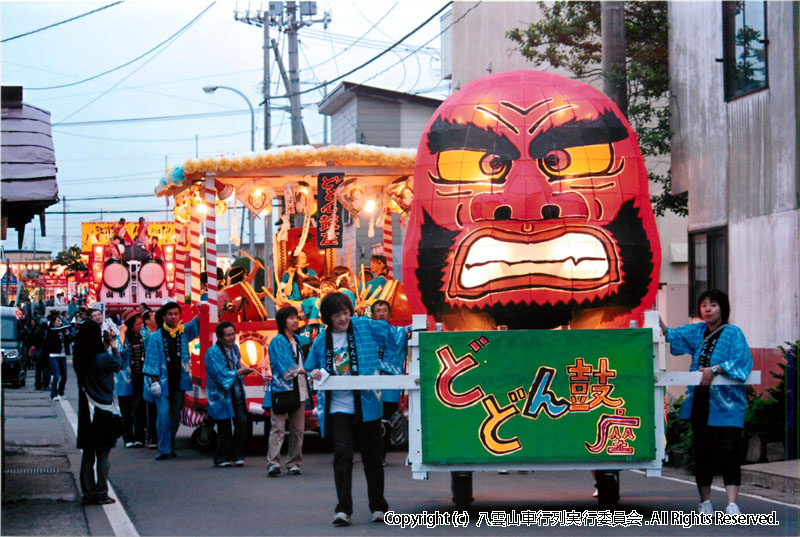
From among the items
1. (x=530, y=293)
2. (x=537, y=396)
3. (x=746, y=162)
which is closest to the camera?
(x=537, y=396)

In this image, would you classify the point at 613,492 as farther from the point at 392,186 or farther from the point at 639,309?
the point at 392,186

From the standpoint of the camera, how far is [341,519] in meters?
8.88

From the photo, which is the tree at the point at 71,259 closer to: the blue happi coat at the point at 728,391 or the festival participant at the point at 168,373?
the festival participant at the point at 168,373

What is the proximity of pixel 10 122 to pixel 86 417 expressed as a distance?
2693mm

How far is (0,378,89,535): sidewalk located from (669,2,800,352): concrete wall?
8.53m

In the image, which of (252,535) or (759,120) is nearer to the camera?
(252,535)

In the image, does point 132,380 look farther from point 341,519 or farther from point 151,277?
point 151,277

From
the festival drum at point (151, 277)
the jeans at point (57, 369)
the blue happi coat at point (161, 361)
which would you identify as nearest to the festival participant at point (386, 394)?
the blue happi coat at point (161, 361)

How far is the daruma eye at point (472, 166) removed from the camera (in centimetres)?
1026

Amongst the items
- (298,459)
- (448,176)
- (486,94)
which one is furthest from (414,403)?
(298,459)

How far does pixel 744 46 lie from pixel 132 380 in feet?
30.6

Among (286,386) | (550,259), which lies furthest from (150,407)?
(550,259)

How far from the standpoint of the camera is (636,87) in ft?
69.7

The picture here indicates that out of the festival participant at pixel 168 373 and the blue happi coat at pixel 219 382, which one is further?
the festival participant at pixel 168 373
